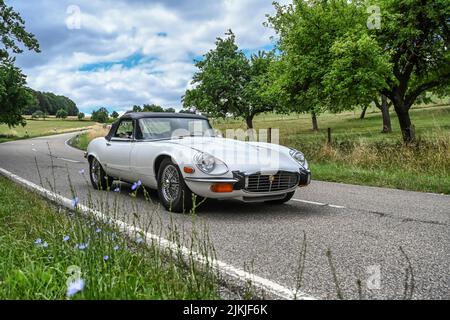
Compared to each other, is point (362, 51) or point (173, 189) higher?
point (362, 51)

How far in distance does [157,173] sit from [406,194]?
4.63m

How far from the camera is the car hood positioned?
5.52 meters

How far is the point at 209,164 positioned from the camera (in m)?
5.43

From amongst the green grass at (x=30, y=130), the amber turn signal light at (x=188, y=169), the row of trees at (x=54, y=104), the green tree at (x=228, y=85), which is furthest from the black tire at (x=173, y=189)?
the row of trees at (x=54, y=104)

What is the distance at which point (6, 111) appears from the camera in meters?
22.2

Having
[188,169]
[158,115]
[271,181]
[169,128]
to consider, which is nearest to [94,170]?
[158,115]

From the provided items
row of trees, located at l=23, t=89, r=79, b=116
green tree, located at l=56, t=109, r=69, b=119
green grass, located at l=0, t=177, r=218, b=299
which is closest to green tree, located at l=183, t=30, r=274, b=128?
green grass, located at l=0, t=177, r=218, b=299

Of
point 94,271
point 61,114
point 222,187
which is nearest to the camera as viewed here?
point 94,271

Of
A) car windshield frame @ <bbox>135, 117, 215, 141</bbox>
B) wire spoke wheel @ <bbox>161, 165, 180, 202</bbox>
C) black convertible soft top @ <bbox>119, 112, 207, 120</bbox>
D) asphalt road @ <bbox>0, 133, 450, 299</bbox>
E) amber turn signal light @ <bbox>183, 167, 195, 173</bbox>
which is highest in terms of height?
black convertible soft top @ <bbox>119, 112, 207, 120</bbox>

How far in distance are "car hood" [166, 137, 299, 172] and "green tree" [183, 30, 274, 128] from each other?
96.1 feet

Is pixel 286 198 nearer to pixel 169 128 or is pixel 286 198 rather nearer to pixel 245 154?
pixel 245 154

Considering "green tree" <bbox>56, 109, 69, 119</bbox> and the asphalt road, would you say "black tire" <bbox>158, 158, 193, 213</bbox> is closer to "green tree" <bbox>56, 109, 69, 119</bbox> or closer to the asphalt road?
the asphalt road

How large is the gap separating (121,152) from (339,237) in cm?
416
